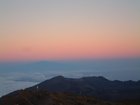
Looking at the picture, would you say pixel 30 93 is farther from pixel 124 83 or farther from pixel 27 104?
pixel 124 83

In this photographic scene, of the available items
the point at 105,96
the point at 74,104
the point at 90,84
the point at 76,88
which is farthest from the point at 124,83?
the point at 74,104

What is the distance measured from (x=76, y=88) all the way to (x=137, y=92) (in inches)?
959

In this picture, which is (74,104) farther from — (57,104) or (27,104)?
(27,104)

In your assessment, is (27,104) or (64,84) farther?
(64,84)

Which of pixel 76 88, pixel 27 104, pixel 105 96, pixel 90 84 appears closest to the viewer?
pixel 27 104

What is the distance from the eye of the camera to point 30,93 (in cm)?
4309

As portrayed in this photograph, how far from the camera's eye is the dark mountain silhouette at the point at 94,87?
110 meters

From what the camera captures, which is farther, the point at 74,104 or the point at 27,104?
the point at 74,104

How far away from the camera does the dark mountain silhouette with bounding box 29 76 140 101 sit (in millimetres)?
109787

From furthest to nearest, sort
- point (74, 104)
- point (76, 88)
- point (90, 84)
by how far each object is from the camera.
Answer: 1. point (90, 84)
2. point (76, 88)
3. point (74, 104)

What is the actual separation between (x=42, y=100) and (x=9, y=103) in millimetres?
4263

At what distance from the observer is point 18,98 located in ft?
133

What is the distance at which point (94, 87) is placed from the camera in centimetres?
12638

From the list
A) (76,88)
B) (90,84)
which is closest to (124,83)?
(90,84)
